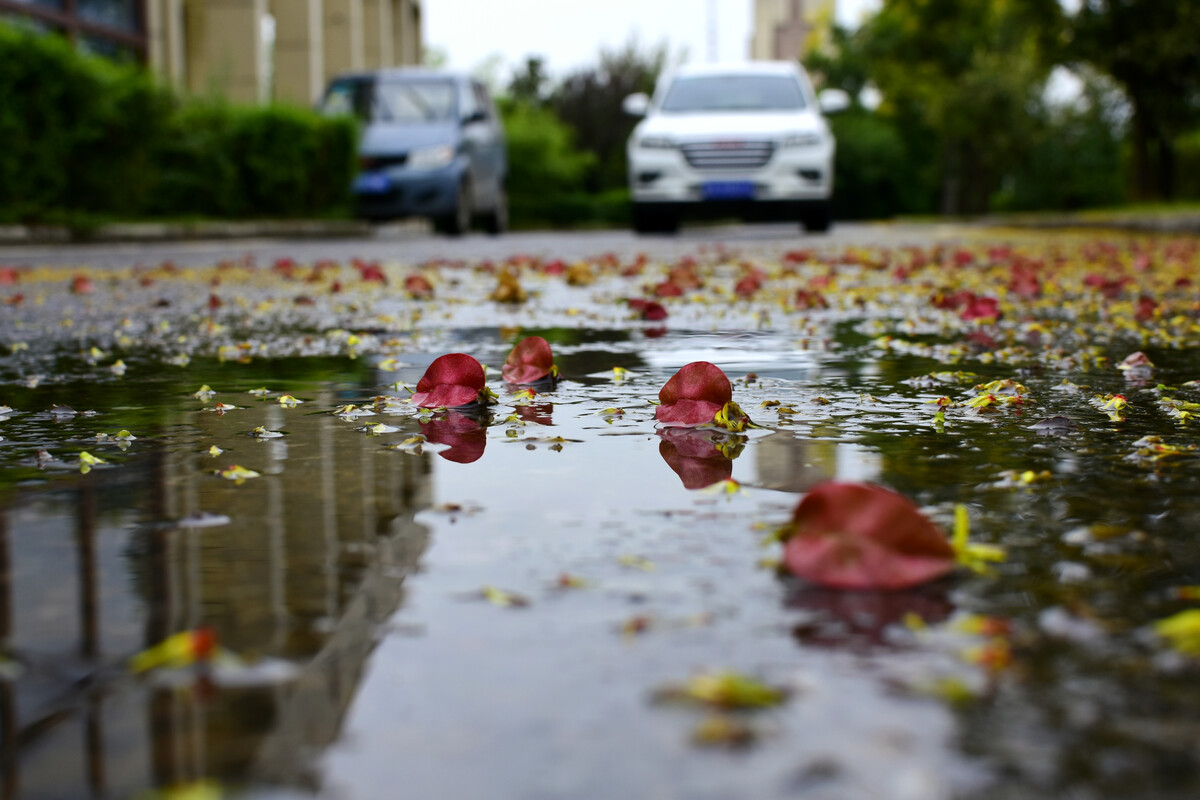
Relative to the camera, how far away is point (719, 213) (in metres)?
14.2

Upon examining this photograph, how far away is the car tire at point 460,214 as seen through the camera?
15.7 metres

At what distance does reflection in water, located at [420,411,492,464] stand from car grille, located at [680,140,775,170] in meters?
11.5

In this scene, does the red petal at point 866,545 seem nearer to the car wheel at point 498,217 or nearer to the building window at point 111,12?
the car wheel at point 498,217

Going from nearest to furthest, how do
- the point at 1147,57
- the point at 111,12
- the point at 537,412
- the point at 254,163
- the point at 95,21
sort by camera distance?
the point at 537,412 → the point at 254,163 → the point at 95,21 → the point at 111,12 → the point at 1147,57

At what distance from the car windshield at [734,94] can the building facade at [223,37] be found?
17.3ft

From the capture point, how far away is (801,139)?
13.6 metres

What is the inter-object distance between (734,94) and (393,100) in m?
4.55

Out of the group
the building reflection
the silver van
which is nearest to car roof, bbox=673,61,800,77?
the silver van

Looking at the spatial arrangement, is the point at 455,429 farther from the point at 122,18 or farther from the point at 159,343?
the point at 122,18

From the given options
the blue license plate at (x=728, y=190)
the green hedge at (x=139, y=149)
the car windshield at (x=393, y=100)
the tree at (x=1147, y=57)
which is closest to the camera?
the green hedge at (x=139, y=149)

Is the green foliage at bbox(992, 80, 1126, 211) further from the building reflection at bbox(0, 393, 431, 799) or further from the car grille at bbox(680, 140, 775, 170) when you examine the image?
the building reflection at bbox(0, 393, 431, 799)

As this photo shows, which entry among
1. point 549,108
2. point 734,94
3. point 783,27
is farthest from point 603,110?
point 783,27

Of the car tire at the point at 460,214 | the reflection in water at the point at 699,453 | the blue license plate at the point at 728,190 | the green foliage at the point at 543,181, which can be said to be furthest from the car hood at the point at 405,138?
the green foliage at the point at 543,181

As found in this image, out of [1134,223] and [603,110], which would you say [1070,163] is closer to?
[603,110]
